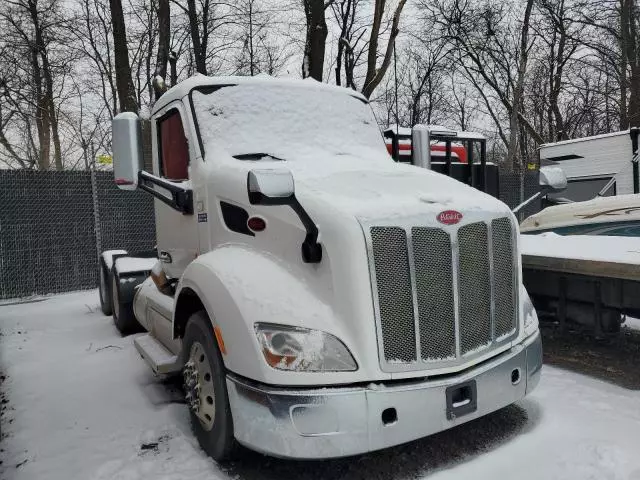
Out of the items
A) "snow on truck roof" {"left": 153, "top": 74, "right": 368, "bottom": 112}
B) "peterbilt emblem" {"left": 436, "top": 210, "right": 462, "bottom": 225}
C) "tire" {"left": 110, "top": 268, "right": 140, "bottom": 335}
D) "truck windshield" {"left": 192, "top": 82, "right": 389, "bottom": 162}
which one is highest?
"snow on truck roof" {"left": 153, "top": 74, "right": 368, "bottom": 112}

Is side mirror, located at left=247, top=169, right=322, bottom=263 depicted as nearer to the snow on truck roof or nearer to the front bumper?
the front bumper

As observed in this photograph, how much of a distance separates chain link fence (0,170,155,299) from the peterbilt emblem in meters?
8.97

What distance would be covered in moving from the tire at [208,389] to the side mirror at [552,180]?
307 cm

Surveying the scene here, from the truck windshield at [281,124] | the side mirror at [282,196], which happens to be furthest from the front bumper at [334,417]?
the truck windshield at [281,124]

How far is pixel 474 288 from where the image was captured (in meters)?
3.16

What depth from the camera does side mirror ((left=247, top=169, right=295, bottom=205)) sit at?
9.35ft

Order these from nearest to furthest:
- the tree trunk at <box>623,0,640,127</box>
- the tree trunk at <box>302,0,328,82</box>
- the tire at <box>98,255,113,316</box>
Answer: the tire at <box>98,255,113,316</box>, the tree trunk at <box>302,0,328,82</box>, the tree trunk at <box>623,0,640,127</box>

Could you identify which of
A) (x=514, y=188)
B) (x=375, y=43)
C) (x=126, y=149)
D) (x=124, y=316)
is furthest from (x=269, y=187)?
(x=375, y=43)

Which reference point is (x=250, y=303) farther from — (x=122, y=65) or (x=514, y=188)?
(x=514, y=188)

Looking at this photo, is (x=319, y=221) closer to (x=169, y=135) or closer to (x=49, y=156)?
(x=169, y=135)

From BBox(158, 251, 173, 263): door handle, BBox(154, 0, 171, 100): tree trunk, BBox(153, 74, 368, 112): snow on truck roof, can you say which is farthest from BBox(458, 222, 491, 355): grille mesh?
BBox(154, 0, 171, 100): tree trunk

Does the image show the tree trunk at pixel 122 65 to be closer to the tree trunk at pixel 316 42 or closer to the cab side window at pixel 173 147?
the tree trunk at pixel 316 42

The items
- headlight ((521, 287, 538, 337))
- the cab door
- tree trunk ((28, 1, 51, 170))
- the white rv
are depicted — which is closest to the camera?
headlight ((521, 287, 538, 337))

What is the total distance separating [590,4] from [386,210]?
2532cm
